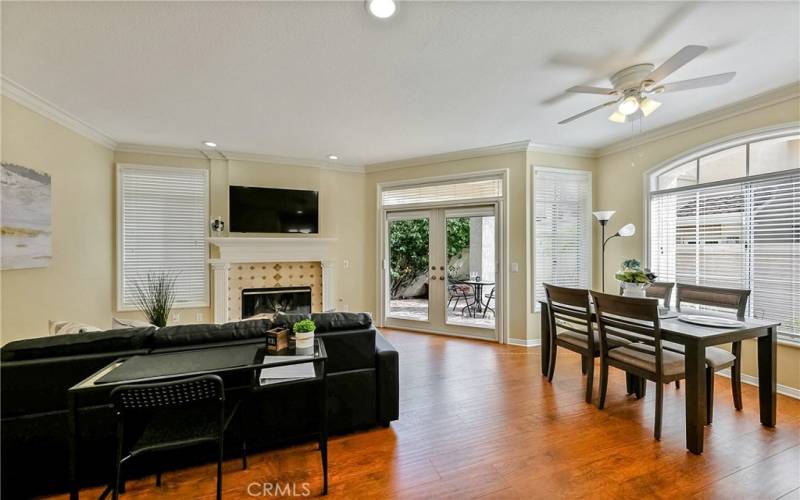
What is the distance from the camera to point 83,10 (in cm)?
188

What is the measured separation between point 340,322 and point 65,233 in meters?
3.33

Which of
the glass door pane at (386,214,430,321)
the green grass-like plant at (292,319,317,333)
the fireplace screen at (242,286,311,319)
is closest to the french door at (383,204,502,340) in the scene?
the glass door pane at (386,214,430,321)

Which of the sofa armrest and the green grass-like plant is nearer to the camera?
the green grass-like plant

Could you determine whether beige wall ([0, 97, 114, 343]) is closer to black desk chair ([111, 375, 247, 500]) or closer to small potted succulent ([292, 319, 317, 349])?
black desk chair ([111, 375, 247, 500])

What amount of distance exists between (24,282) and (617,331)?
16.6 feet

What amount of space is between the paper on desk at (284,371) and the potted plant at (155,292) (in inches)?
131

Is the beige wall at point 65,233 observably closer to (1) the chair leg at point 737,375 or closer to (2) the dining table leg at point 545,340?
(2) the dining table leg at point 545,340

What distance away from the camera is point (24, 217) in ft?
9.41

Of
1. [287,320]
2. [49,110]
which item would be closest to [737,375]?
[287,320]

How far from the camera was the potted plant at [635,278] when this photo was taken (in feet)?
8.82

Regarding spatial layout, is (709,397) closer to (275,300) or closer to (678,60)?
(678,60)

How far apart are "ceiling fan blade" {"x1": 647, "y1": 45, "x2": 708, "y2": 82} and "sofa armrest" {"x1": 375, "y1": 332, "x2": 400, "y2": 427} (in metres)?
2.59

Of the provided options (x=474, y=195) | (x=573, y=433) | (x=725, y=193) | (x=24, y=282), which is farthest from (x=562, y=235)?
(x=24, y=282)

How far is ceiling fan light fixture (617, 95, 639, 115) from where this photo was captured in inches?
101
